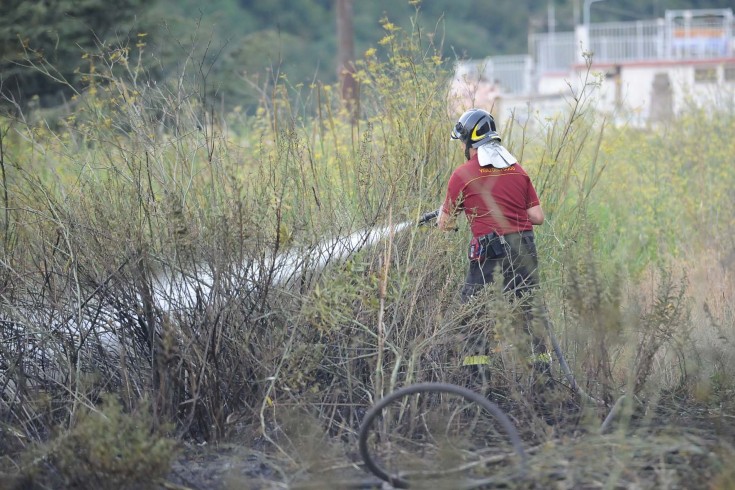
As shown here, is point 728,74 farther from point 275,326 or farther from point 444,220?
point 275,326

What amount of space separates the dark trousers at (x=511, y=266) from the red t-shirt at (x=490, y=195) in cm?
9

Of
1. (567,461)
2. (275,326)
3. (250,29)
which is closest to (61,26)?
(275,326)

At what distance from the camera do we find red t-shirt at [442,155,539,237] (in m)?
6.36

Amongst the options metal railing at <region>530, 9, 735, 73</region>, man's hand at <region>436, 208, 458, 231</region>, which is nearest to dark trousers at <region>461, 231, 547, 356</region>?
man's hand at <region>436, 208, 458, 231</region>

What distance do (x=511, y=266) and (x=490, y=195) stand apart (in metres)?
0.45

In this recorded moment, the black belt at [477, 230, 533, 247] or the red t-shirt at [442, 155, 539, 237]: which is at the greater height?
the red t-shirt at [442, 155, 539, 237]

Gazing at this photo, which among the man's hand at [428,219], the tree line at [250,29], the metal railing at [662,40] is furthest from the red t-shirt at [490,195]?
the metal railing at [662,40]

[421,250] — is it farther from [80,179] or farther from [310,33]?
[310,33]

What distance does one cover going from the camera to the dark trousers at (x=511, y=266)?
636 cm

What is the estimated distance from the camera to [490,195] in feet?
21.0

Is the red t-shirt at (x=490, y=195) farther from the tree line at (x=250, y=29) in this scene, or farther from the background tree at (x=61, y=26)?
A: the background tree at (x=61, y=26)

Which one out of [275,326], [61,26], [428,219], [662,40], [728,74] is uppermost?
[662,40]

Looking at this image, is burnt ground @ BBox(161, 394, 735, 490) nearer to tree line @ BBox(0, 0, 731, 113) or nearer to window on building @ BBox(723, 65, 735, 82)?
tree line @ BBox(0, 0, 731, 113)

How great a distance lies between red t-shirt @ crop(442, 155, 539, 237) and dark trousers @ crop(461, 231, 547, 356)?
0.29ft
